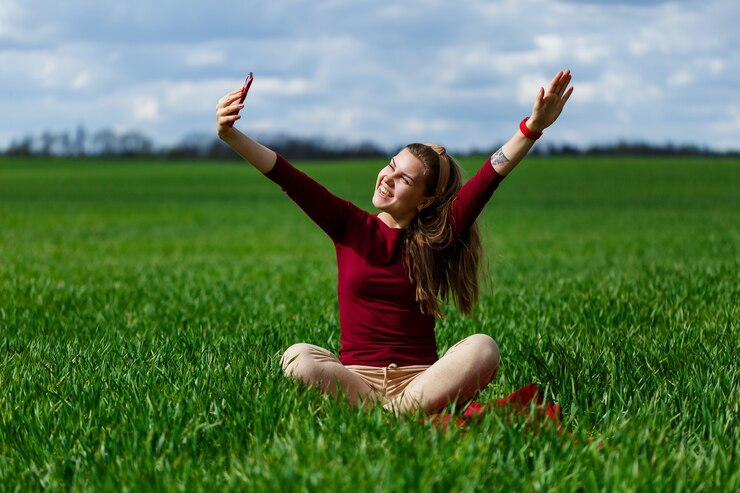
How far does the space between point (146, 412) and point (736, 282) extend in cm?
669

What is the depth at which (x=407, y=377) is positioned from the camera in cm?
416

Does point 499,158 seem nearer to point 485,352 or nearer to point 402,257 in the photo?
point 402,257

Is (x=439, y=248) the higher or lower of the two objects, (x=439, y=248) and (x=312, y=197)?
the lower

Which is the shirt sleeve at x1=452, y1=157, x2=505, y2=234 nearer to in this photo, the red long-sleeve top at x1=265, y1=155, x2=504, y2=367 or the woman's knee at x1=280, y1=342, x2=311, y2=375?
the red long-sleeve top at x1=265, y1=155, x2=504, y2=367

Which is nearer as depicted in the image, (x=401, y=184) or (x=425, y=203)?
(x=401, y=184)

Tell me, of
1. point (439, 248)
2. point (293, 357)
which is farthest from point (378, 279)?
point (293, 357)

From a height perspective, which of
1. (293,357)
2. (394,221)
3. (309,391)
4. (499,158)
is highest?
(499,158)

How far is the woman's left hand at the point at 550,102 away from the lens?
13.0 ft

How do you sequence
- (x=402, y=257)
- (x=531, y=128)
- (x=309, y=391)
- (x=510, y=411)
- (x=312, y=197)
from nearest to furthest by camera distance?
1. (x=510, y=411)
2. (x=309, y=391)
3. (x=531, y=128)
4. (x=312, y=197)
5. (x=402, y=257)

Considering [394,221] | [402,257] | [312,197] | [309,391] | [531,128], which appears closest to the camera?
[309,391]

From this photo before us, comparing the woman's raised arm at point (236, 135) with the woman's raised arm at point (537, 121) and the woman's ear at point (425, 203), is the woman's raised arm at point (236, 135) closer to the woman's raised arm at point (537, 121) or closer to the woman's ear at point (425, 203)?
the woman's ear at point (425, 203)

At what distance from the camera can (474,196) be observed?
13.7ft

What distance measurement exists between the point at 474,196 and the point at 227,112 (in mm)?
1278

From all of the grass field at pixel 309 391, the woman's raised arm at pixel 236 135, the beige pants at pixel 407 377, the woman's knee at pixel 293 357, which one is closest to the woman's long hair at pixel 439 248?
the grass field at pixel 309 391
